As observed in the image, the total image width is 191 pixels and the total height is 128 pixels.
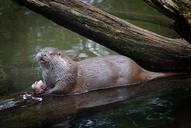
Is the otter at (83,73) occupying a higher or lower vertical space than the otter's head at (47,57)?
lower

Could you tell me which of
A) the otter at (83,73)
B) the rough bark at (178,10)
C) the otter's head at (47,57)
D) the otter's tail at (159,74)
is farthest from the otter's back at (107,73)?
the rough bark at (178,10)

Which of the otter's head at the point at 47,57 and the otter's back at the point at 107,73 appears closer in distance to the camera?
the otter's head at the point at 47,57

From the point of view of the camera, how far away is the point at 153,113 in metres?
3.88

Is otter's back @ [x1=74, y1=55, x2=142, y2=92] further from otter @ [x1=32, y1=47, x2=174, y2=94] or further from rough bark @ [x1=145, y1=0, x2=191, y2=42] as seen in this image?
rough bark @ [x1=145, y1=0, x2=191, y2=42]

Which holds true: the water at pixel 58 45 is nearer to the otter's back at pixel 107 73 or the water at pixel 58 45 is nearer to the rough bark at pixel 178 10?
the otter's back at pixel 107 73

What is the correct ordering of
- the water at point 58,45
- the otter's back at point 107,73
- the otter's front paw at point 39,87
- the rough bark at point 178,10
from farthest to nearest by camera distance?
the otter's back at point 107,73 < the otter's front paw at point 39,87 < the water at point 58,45 < the rough bark at point 178,10

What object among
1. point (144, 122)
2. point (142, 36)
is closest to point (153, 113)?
point (144, 122)

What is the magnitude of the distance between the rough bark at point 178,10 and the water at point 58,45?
0.71 m

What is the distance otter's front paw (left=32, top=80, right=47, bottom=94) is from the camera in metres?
4.23

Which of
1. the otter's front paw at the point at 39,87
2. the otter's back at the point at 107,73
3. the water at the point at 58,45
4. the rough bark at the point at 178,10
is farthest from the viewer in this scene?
the otter's back at the point at 107,73

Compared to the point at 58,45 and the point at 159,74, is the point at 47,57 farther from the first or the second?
the point at 58,45

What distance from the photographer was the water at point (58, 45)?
12.5 ft

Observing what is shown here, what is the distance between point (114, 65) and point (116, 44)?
20cm

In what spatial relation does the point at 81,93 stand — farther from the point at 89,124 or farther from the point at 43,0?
the point at 43,0
